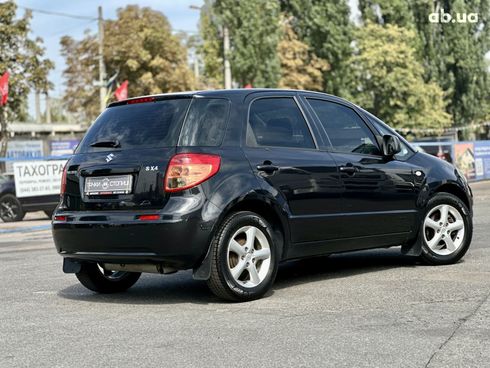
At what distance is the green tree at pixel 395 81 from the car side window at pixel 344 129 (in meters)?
51.6

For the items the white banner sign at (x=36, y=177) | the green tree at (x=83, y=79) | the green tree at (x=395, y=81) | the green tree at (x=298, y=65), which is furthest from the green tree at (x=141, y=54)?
the white banner sign at (x=36, y=177)

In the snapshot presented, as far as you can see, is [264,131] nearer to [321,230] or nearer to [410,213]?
[321,230]

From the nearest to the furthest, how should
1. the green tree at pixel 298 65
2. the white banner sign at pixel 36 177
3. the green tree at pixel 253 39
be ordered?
the white banner sign at pixel 36 177, the green tree at pixel 253 39, the green tree at pixel 298 65

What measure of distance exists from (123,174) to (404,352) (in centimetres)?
272

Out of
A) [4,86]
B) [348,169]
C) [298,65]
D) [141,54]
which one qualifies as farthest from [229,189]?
[298,65]

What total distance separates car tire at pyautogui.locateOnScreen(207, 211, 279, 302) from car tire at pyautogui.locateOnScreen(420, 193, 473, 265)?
1.98 metres

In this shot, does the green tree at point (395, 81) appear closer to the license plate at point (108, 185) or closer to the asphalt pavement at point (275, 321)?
the asphalt pavement at point (275, 321)

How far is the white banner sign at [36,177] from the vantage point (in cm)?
1940

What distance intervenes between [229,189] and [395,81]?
5542 centimetres

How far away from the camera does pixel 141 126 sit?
6676 millimetres

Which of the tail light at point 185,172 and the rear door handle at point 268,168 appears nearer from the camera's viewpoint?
the tail light at point 185,172

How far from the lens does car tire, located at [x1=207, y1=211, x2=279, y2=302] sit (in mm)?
6270

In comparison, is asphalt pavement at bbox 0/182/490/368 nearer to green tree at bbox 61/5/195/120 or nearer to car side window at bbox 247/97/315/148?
car side window at bbox 247/97/315/148

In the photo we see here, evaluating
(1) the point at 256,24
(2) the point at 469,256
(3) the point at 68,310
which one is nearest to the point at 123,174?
(3) the point at 68,310
